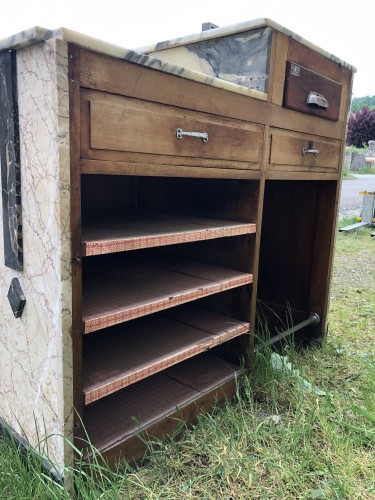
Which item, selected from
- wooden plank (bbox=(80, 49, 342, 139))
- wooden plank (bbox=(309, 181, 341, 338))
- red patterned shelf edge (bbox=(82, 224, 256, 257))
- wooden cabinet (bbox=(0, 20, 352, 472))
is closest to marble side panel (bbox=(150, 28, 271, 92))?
wooden cabinet (bbox=(0, 20, 352, 472))

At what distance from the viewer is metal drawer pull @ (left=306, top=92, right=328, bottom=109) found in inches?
73.0

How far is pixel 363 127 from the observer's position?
2970cm

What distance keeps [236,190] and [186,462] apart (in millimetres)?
1054

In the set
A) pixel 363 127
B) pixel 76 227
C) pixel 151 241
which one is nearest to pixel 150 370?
pixel 151 241

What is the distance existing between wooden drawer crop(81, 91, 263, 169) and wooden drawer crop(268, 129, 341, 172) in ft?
0.39

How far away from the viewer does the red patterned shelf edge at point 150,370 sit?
4.00 feet

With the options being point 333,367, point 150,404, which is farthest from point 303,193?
point 150,404

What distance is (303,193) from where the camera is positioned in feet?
7.85

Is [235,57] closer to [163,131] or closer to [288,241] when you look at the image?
[163,131]

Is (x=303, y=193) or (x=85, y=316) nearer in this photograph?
(x=85, y=316)

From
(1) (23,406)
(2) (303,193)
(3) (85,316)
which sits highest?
(2) (303,193)

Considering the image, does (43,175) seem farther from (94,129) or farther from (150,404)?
(150,404)

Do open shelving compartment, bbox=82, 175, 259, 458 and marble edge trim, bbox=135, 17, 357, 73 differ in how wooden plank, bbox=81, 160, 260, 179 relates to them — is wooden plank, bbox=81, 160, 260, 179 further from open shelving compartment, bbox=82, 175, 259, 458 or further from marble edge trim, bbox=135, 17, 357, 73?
marble edge trim, bbox=135, 17, 357, 73

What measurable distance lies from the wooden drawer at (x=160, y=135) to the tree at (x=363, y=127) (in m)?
30.3
